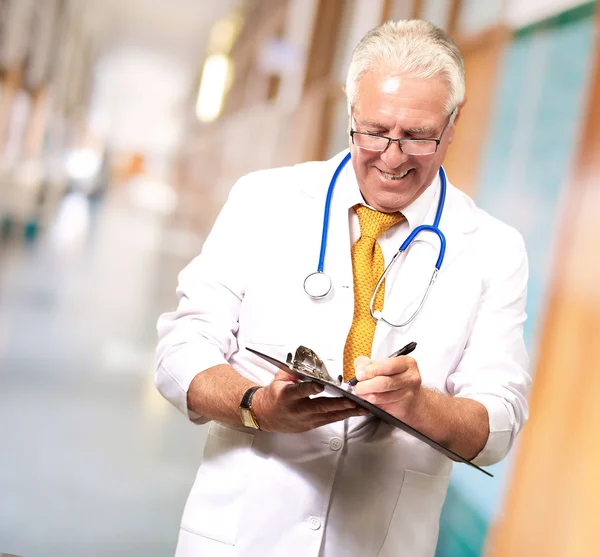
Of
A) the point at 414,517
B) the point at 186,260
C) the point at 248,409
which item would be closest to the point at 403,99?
the point at 248,409

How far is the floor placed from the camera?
2834 millimetres

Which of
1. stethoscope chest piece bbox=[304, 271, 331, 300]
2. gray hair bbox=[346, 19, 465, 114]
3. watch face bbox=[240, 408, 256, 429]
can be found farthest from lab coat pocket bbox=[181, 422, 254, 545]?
gray hair bbox=[346, 19, 465, 114]

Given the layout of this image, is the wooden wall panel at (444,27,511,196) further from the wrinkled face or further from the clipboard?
the clipboard

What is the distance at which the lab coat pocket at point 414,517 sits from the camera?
137 centimetres

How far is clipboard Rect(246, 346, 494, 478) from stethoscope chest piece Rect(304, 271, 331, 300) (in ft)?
0.72

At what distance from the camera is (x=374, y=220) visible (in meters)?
1.44

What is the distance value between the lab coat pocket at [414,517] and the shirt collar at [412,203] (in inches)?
17.2

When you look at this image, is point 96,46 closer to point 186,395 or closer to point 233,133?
point 233,133

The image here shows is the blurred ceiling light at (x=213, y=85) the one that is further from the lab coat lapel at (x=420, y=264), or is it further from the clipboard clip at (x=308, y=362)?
the clipboard clip at (x=308, y=362)

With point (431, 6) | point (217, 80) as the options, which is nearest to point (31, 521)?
point (431, 6)

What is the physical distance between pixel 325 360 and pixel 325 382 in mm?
389

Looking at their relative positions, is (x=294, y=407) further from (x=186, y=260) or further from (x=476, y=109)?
(x=186, y=260)

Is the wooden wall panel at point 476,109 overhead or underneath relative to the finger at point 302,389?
overhead

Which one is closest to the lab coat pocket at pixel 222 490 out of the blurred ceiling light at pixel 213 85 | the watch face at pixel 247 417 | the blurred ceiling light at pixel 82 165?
the watch face at pixel 247 417
